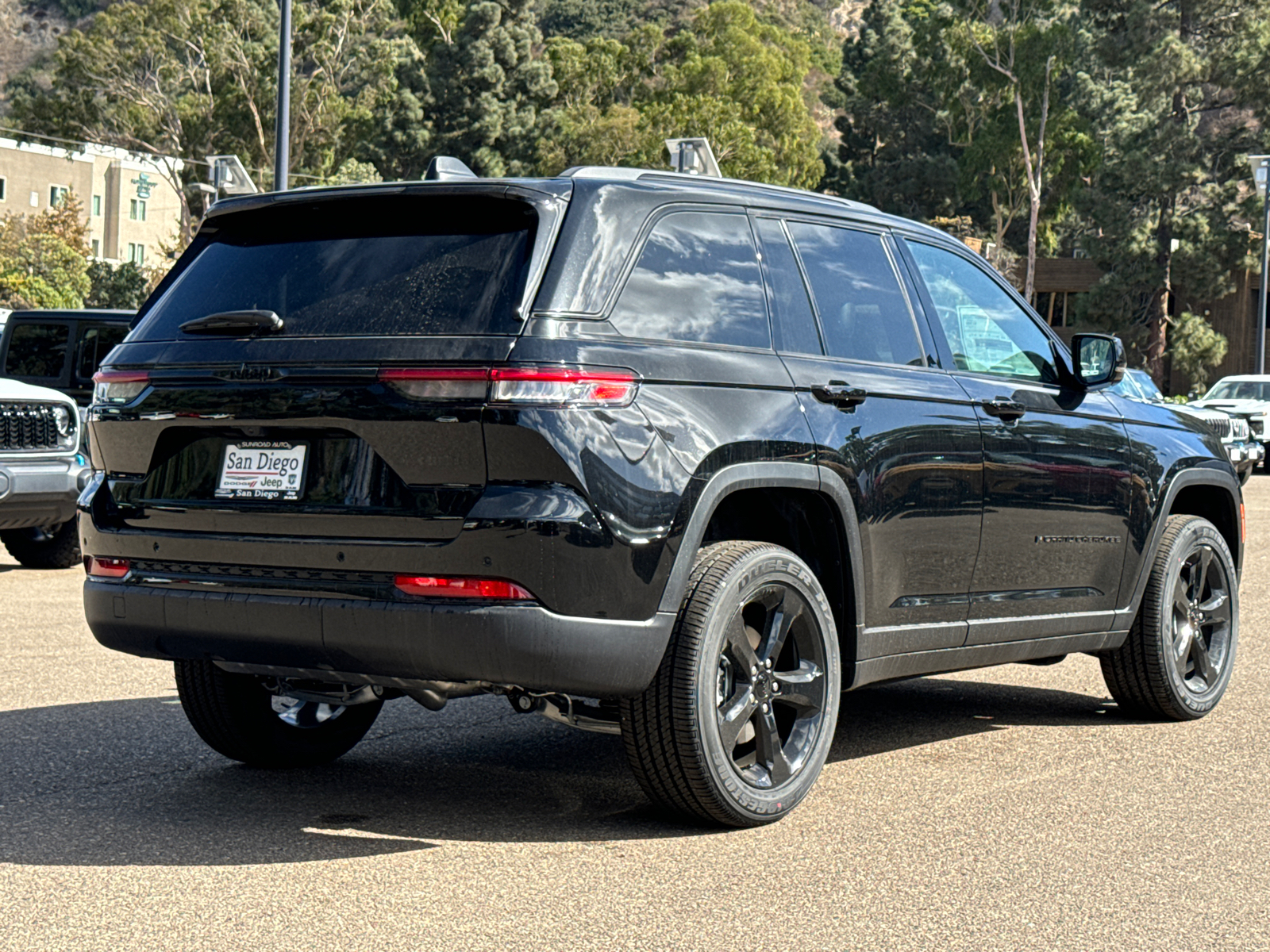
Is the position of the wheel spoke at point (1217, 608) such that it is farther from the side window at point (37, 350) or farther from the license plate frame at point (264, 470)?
the side window at point (37, 350)

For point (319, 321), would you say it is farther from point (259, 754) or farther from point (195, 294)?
point (259, 754)

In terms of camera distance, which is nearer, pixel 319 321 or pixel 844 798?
pixel 319 321

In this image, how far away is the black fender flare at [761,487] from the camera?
4.74 metres

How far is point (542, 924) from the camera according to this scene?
162 inches

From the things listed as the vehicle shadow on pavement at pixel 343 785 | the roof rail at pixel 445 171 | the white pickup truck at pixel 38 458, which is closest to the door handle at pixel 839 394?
the roof rail at pixel 445 171

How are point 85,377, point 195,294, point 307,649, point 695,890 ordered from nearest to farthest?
1. point 695,890
2. point 307,649
3. point 195,294
4. point 85,377

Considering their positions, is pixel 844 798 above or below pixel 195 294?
below

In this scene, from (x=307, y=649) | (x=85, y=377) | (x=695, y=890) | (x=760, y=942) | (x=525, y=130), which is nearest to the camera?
(x=760, y=942)

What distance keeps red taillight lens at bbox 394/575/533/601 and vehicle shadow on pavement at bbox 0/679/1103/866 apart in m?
0.79

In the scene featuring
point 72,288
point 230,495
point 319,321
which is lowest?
point 72,288

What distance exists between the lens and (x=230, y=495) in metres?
4.88

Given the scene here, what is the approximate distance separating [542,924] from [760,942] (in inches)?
20.6

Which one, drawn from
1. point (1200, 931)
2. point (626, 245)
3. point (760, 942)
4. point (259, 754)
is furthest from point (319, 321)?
point (1200, 931)

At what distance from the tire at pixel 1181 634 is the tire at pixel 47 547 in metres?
8.18
